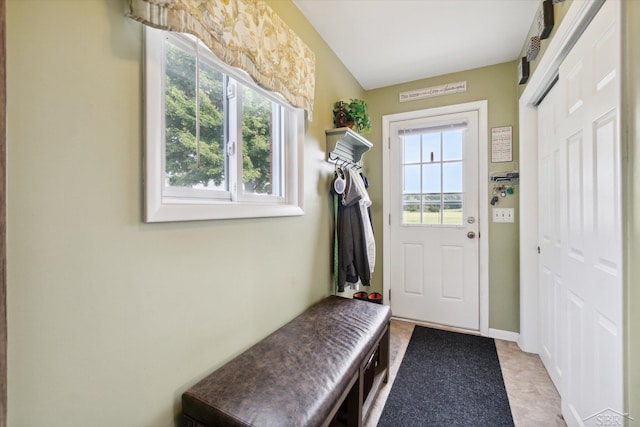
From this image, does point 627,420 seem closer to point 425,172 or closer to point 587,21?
point 587,21

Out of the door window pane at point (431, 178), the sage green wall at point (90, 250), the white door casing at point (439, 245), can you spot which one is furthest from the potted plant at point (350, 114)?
the sage green wall at point (90, 250)

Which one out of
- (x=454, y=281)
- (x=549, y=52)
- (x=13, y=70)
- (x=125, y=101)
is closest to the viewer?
(x=13, y=70)

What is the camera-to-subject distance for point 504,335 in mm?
2400

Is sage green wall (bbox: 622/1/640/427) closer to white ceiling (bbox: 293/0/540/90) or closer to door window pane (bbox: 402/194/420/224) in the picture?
white ceiling (bbox: 293/0/540/90)

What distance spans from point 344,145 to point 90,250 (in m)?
1.83

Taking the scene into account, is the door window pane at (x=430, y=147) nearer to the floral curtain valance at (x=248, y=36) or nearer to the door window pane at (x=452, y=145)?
the door window pane at (x=452, y=145)

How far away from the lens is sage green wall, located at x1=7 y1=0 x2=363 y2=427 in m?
0.65

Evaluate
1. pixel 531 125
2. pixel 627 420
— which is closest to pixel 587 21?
pixel 531 125

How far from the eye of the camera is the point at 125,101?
2.74 feet

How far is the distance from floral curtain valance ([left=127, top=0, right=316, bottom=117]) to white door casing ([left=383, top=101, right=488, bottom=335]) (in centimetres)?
140

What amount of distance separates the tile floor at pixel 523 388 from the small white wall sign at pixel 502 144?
1.62 metres

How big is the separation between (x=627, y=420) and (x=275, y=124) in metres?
1.96

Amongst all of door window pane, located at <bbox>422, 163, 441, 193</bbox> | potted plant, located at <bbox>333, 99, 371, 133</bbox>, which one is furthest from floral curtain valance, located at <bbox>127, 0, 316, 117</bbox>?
door window pane, located at <bbox>422, 163, 441, 193</bbox>

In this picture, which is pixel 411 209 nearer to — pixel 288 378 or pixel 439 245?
pixel 439 245
